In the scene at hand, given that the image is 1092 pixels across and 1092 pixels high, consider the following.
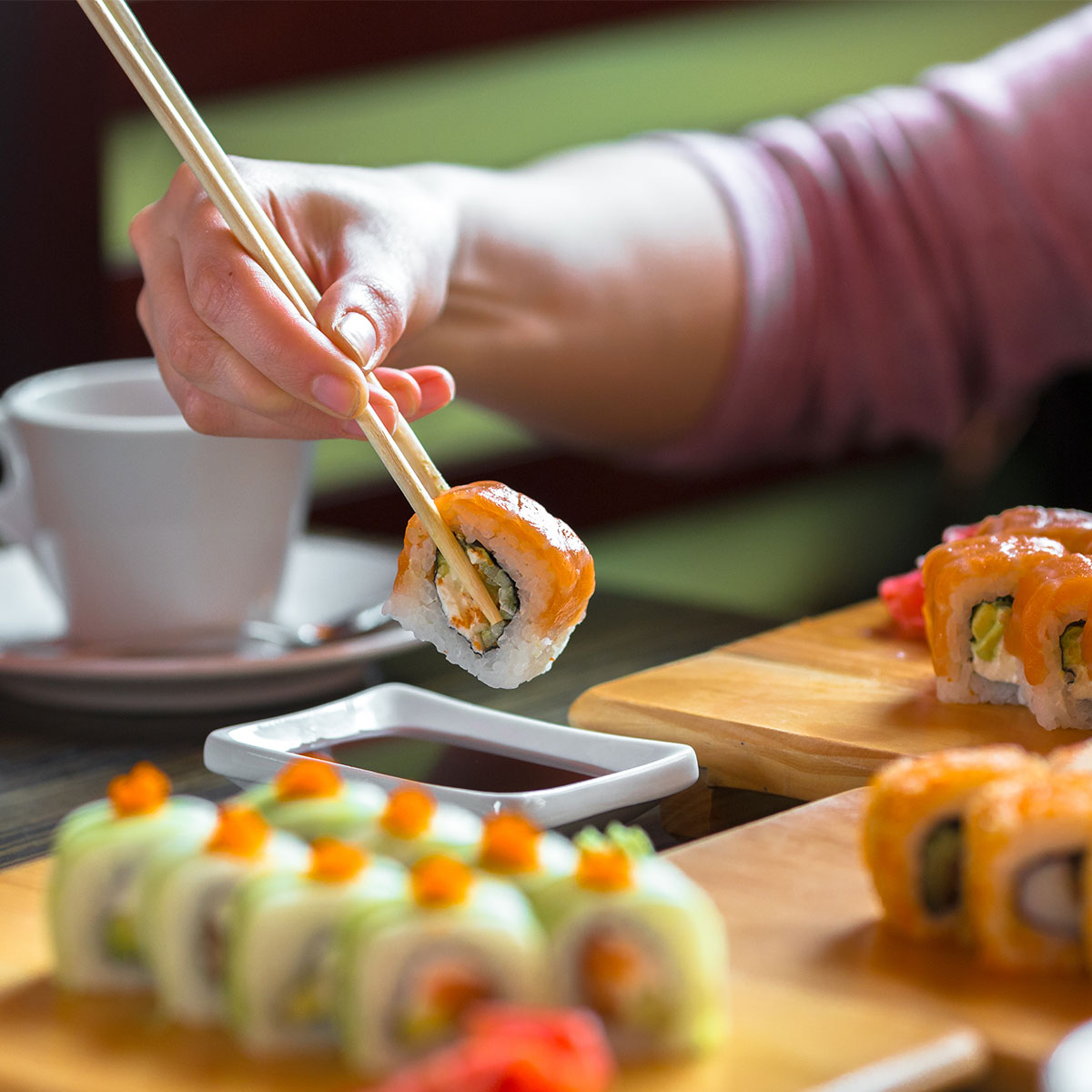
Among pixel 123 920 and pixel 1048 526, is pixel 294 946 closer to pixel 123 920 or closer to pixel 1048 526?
pixel 123 920

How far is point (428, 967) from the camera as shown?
2.23ft

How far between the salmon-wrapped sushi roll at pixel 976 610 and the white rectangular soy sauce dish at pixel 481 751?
0.93ft

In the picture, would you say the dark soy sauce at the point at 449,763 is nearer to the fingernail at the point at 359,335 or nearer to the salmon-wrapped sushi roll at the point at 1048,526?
the fingernail at the point at 359,335

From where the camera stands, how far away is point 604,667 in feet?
4.80

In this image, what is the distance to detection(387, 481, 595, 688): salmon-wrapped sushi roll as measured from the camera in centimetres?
110

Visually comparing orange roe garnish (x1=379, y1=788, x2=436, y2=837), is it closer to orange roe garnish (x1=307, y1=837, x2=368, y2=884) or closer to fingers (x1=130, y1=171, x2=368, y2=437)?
orange roe garnish (x1=307, y1=837, x2=368, y2=884)

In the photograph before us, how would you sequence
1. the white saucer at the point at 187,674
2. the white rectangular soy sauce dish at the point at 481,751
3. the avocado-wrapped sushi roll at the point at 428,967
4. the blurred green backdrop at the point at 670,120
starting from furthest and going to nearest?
the blurred green backdrop at the point at 670,120 → the white saucer at the point at 187,674 → the white rectangular soy sauce dish at the point at 481,751 → the avocado-wrapped sushi roll at the point at 428,967

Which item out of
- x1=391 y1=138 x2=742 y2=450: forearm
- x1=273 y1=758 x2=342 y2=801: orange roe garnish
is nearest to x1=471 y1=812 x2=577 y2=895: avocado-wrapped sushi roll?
x1=273 y1=758 x2=342 y2=801: orange roe garnish

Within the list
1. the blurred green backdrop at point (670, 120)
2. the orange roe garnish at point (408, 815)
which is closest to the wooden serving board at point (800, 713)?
the orange roe garnish at point (408, 815)

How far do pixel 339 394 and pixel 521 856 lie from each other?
41cm

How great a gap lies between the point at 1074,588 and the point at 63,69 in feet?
5.61

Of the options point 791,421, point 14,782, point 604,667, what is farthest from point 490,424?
point 14,782

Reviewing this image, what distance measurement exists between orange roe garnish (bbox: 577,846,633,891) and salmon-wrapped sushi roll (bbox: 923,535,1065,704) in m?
0.59

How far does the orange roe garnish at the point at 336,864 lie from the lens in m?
0.72
